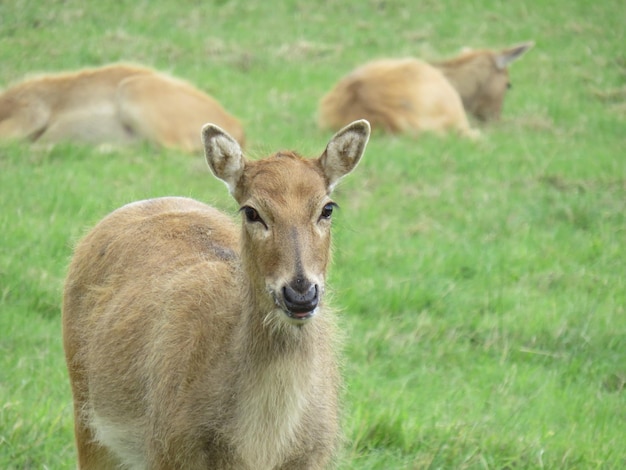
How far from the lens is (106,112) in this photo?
12.6 m

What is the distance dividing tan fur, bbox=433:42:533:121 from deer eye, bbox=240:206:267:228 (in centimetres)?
1100

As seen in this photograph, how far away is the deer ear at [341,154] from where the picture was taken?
207 inches

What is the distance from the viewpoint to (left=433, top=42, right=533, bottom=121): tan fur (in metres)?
15.8

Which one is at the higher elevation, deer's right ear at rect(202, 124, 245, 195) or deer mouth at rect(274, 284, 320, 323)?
deer's right ear at rect(202, 124, 245, 195)

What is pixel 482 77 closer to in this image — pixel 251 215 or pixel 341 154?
pixel 341 154

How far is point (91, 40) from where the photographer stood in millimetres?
16250

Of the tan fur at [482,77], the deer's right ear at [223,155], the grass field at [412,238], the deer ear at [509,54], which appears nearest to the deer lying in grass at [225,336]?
the deer's right ear at [223,155]

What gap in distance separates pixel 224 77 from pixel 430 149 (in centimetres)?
394

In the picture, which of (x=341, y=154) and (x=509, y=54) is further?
(x=509, y=54)

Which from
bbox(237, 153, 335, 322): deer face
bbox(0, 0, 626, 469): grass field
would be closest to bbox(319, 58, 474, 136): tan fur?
bbox(0, 0, 626, 469): grass field

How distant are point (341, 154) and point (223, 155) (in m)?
0.55

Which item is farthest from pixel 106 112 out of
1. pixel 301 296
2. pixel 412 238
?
pixel 301 296

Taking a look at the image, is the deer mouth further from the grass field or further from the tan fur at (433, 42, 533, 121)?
the tan fur at (433, 42, 533, 121)

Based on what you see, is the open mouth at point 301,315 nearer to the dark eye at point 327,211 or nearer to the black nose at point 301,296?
the black nose at point 301,296
